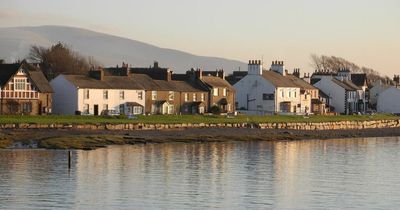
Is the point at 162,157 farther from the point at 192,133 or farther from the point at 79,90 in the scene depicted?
the point at 79,90

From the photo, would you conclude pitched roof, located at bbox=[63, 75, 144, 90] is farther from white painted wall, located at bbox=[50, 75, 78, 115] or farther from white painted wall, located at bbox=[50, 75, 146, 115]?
white painted wall, located at bbox=[50, 75, 78, 115]

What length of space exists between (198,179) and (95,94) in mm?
42443

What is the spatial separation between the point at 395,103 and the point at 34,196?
100099 mm

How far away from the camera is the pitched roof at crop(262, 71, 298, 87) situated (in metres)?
112

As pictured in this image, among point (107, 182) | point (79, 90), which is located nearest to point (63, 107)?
point (79, 90)

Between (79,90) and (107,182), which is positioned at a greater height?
(79,90)

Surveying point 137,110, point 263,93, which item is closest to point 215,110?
point 137,110

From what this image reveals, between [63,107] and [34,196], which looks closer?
[34,196]

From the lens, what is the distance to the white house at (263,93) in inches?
4402

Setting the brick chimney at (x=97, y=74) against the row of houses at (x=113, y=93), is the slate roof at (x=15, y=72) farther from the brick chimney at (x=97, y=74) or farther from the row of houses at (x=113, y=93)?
the brick chimney at (x=97, y=74)

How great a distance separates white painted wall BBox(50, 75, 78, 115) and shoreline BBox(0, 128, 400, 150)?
12.6 m

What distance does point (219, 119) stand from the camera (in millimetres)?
92750

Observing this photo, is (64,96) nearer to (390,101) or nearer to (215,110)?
(215,110)

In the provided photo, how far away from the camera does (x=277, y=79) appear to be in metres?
115
